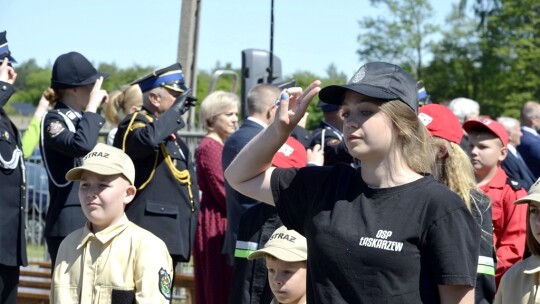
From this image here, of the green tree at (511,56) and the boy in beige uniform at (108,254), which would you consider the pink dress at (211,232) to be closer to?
the boy in beige uniform at (108,254)

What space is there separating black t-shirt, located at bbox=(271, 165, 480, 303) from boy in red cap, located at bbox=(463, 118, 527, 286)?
2634mm

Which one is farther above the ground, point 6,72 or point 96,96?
point 6,72

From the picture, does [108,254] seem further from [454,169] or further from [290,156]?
[454,169]

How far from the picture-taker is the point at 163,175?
22.9ft

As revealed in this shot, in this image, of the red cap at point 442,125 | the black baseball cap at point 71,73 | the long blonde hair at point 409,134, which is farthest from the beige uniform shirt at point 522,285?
the black baseball cap at point 71,73

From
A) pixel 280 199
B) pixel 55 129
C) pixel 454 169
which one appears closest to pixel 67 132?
pixel 55 129

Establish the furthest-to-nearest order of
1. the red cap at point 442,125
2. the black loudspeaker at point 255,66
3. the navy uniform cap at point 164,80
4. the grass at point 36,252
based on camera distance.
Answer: the grass at point 36,252 < the black loudspeaker at point 255,66 < the navy uniform cap at point 164,80 < the red cap at point 442,125

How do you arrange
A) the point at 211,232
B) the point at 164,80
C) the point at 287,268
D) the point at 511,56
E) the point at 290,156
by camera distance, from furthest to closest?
1. the point at 511,56
2. the point at 211,232
3. the point at 164,80
4. the point at 290,156
5. the point at 287,268

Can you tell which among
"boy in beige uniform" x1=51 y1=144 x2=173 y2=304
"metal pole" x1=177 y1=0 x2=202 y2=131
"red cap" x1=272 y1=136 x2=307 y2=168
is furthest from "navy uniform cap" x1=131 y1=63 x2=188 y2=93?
"metal pole" x1=177 y1=0 x2=202 y2=131

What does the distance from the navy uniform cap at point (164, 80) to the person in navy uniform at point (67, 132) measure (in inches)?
15.3

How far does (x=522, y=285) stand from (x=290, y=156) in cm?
172

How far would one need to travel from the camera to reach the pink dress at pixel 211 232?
7.62 m

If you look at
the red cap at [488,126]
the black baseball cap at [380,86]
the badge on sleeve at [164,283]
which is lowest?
the badge on sleeve at [164,283]

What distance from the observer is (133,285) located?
4883mm
